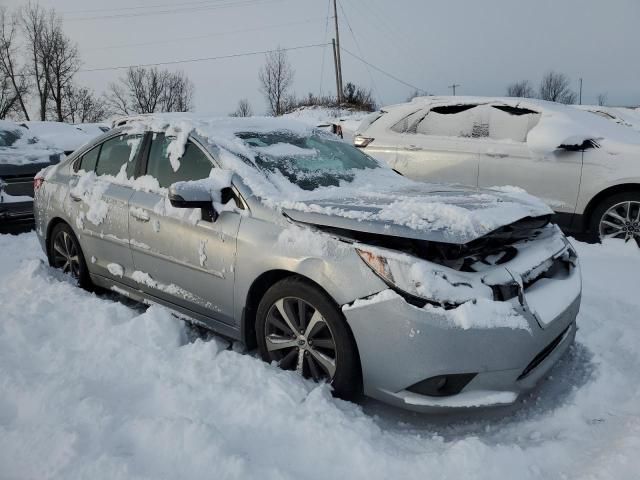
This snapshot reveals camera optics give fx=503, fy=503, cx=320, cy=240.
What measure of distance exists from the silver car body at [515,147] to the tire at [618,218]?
0.09 metres

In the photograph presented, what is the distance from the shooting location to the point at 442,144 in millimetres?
6066

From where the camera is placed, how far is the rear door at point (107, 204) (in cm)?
363

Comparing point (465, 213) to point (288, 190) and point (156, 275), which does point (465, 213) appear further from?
point (156, 275)

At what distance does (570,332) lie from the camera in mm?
2684

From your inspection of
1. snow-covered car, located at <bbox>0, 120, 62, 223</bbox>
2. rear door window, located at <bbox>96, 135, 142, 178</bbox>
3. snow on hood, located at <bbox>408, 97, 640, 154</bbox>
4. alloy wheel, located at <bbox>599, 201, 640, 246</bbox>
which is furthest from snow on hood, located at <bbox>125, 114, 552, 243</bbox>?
snow-covered car, located at <bbox>0, 120, 62, 223</bbox>

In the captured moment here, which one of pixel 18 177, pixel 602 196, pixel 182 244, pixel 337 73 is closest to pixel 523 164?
pixel 602 196

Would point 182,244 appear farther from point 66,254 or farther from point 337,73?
point 337,73

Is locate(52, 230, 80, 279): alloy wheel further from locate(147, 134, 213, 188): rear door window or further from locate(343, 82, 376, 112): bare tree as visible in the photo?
locate(343, 82, 376, 112): bare tree

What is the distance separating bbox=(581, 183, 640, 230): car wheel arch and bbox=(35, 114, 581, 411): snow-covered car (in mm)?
2623

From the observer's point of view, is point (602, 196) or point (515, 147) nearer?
point (602, 196)

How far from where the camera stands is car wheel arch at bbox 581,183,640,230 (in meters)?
5.07

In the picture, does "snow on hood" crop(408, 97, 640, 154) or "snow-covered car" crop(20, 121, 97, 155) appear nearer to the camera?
"snow on hood" crop(408, 97, 640, 154)

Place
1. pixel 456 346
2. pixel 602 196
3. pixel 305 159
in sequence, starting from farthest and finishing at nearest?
1. pixel 602 196
2. pixel 305 159
3. pixel 456 346

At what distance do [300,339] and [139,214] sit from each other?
156cm
